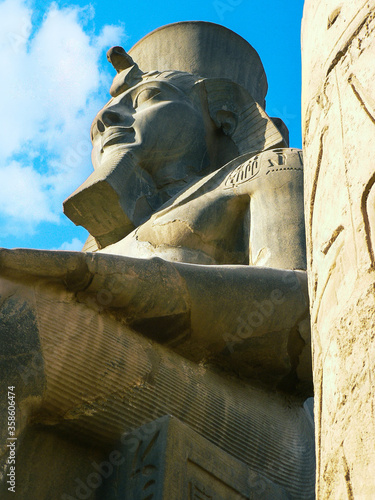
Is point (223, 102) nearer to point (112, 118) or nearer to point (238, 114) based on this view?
point (238, 114)

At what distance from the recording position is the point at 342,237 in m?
1.71

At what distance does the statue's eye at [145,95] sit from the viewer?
4684 mm

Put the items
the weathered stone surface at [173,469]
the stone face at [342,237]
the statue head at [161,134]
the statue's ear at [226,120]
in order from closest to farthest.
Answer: the stone face at [342,237] < the weathered stone surface at [173,469] < the statue head at [161,134] < the statue's ear at [226,120]

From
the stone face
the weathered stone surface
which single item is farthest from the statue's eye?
the weathered stone surface

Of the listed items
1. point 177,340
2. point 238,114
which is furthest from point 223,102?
point 177,340

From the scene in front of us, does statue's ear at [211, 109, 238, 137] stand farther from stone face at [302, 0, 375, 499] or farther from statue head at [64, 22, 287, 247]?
stone face at [302, 0, 375, 499]

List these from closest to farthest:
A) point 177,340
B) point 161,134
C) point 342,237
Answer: point 342,237 < point 177,340 < point 161,134

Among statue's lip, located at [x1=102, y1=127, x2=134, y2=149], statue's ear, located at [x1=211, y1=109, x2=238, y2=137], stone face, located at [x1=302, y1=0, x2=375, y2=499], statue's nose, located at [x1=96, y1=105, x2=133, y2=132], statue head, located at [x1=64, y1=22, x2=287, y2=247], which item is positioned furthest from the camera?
statue's ear, located at [x1=211, y1=109, x2=238, y2=137]

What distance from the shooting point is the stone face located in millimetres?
1455

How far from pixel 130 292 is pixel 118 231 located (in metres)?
1.81

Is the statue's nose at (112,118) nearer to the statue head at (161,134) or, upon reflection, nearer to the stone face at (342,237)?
the statue head at (161,134)

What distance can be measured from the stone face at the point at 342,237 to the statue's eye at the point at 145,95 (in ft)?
8.28

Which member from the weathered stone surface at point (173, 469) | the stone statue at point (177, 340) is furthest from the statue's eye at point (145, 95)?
the weathered stone surface at point (173, 469)

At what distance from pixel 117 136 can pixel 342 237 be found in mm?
2970
